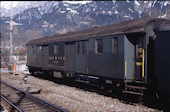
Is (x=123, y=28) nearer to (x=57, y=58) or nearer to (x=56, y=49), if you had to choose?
(x=57, y=58)

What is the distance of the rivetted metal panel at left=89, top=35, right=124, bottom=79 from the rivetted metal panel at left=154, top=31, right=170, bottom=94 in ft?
6.43

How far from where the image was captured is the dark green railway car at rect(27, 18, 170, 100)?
8.54m

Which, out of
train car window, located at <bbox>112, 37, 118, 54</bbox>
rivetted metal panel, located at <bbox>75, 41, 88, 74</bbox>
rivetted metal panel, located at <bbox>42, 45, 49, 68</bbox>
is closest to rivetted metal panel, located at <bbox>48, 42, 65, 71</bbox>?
rivetted metal panel, located at <bbox>42, 45, 49, 68</bbox>

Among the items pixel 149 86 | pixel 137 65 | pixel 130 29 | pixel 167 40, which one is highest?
pixel 130 29

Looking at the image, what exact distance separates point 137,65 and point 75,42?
17.4 ft

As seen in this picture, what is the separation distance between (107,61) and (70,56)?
440 cm

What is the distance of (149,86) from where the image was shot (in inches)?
370

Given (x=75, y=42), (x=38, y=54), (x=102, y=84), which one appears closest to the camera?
(x=102, y=84)

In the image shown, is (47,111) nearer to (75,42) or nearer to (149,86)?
(149,86)

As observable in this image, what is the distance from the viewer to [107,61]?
433 inches

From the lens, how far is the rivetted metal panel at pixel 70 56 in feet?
47.1

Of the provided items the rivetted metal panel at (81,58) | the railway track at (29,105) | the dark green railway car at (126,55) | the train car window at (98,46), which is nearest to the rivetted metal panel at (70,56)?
the dark green railway car at (126,55)

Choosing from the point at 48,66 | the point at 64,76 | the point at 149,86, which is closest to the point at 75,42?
the point at 64,76

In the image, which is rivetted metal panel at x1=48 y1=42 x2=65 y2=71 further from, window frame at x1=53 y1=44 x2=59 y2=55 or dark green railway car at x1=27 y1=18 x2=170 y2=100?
dark green railway car at x1=27 y1=18 x2=170 y2=100
